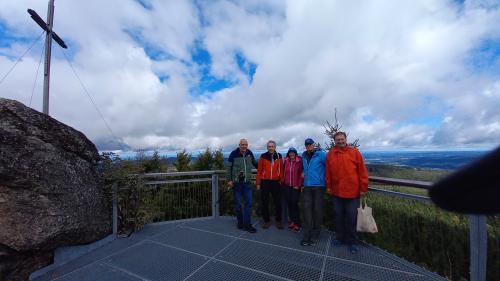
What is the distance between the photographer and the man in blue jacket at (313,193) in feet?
16.5

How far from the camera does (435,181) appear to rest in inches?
23.5

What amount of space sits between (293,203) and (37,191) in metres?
4.49

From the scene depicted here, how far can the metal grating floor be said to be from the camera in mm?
3811

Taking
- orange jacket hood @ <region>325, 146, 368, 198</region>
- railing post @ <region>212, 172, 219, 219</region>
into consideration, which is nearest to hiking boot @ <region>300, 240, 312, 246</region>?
orange jacket hood @ <region>325, 146, 368, 198</region>

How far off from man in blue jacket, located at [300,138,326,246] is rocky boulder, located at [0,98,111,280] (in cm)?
384

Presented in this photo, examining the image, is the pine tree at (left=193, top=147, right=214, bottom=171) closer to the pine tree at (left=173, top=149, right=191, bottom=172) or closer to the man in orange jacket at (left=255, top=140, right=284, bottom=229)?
the pine tree at (left=173, top=149, right=191, bottom=172)

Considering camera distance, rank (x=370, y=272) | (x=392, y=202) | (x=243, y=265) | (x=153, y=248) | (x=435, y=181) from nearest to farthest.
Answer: (x=435, y=181) < (x=370, y=272) < (x=243, y=265) < (x=392, y=202) < (x=153, y=248)

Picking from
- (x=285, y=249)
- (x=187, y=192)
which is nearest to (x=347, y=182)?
(x=285, y=249)

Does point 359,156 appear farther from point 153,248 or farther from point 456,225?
point 153,248

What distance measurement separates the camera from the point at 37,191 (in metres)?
3.89

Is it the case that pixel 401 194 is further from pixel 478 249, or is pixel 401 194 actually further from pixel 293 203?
pixel 293 203

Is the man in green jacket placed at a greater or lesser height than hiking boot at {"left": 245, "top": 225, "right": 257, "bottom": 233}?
greater

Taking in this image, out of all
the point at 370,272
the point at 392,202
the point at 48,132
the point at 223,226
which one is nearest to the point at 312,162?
the point at 392,202

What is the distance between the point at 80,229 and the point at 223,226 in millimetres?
2836
